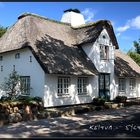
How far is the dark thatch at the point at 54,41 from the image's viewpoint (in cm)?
1886

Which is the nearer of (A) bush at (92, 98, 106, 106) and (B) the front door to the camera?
(A) bush at (92, 98, 106, 106)

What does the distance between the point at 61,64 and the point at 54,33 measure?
3730 mm

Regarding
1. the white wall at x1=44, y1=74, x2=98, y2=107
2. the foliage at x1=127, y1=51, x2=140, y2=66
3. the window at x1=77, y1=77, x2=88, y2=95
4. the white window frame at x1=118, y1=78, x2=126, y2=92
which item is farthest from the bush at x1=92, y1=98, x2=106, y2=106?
the foliage at x1=127, y1=51, x2=140, y2=66

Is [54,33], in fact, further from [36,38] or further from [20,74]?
[20,74]

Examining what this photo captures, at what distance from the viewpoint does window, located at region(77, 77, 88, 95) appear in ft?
68.8

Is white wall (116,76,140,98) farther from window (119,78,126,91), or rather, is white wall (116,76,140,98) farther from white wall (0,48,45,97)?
white wall (0,48,45,97)

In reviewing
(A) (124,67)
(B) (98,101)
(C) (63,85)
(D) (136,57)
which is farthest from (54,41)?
(D) (136,57)

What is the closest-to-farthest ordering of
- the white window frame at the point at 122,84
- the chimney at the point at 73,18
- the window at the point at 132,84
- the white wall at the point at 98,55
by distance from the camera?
the white wall at the point at 98,55 < the white window frame at the point at 122,84 < the chimney at the point at 73,18 < the window at the point at 132,84

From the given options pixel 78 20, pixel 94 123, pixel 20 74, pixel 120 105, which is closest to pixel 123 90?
pixel 120 105

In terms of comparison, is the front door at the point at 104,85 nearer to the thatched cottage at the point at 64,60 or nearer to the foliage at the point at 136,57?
the thatched cottage at the point at 64,60

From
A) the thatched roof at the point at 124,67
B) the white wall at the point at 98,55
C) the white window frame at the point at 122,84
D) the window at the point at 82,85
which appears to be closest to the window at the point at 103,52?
the white wall at the point at 98,55

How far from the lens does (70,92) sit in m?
20.2

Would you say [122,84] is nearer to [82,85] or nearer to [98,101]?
[98,101]

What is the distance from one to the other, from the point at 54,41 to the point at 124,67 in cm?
785
